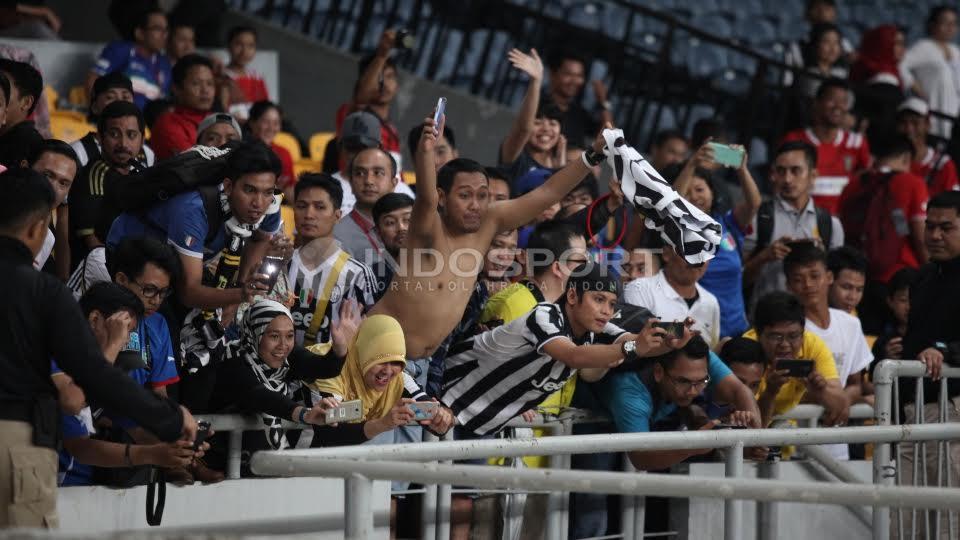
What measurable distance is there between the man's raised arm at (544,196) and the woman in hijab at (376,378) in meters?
1.00

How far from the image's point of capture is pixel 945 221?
23.0 ft

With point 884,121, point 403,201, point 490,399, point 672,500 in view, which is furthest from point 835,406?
point 884,121

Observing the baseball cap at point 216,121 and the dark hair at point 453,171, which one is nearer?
the dark hair at point 453,171

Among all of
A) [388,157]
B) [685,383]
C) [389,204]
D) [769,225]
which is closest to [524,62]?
[388,157]

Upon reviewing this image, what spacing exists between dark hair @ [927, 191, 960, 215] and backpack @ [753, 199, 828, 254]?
1.39 meters

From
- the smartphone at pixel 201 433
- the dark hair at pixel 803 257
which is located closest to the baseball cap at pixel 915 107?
the dark hair at pixel 803 257

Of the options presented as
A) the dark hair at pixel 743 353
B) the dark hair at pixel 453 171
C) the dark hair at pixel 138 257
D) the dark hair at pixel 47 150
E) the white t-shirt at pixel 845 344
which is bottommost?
the dark hair at pixel 138 257

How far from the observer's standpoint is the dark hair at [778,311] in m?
6.86

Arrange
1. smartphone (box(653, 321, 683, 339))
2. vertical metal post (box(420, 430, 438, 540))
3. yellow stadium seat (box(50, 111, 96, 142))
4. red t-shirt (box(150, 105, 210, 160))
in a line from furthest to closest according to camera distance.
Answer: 1. yellow stadium seat (box(50, 111, 96, 142))
2. red t-shirt (box(150, 105, 210, 160))
3. smartphone (box(653, 321, 683, 339))
4. vertical metal post (box(420, 430, 438, 540))

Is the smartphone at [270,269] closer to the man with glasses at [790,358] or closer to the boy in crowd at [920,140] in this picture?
the man with glasses at [790,358]

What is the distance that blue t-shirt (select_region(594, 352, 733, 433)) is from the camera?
19.9 feet

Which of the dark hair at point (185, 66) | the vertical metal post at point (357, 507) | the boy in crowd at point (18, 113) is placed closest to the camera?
the vertical metal post at point (357, 507)

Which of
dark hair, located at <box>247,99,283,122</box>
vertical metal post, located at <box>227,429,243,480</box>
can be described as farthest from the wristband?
dark hair, located at <box>247,99,283,122</box>

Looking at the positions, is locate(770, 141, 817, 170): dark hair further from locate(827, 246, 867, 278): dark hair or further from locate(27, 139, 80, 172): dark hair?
locate(27, 139, 80, 172): dark hair
